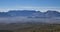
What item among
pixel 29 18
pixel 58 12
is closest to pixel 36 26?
pixel 29 18

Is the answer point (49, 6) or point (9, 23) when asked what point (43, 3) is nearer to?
point (49, 6)

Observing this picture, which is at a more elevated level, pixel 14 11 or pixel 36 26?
pixel 14 11

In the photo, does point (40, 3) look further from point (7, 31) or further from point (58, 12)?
point (7, 31)

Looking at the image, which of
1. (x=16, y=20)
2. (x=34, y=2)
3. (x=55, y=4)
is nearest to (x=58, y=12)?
(x=55, y=4)

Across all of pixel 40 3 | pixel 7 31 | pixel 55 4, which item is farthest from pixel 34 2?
pixel 7 31

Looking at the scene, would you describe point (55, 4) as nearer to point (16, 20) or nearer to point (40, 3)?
point (40, 3)

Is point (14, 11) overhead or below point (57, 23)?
overhead

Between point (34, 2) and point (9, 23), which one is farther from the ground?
point (34, 2)
